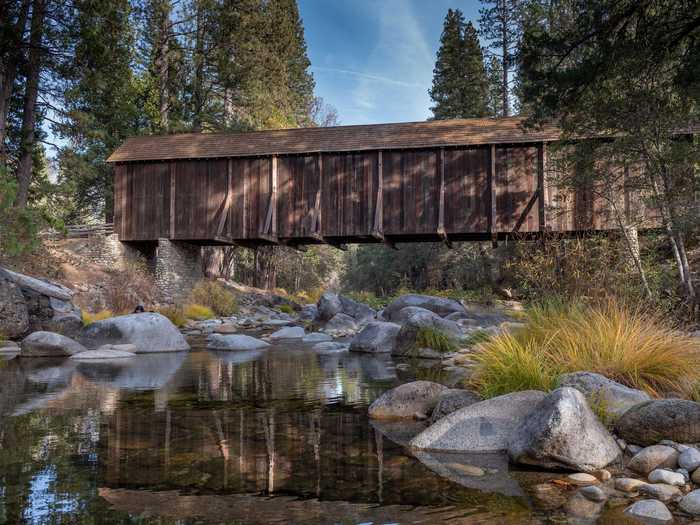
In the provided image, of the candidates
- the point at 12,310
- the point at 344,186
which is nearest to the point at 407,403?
the point at 12,310

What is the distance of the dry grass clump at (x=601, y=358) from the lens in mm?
4805

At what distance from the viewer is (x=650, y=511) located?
273 cm

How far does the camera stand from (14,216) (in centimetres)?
1079

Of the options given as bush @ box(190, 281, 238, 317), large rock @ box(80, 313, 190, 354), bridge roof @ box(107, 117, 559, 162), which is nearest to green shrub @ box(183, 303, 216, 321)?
bush @ box(190, 281, 238, 317)

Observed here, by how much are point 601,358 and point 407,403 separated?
5.49 ft

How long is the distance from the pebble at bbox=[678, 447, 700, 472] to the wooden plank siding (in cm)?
1415

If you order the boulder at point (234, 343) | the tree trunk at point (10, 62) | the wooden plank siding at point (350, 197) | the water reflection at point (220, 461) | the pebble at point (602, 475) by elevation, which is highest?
the tree trunk at point (10, 62)

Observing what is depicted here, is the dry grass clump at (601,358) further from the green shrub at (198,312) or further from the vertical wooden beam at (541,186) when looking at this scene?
the green shrub at (198,312)

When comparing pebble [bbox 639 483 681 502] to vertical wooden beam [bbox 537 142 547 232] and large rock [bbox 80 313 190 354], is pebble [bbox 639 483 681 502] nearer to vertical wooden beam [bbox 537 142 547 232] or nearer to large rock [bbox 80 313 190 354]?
large rock [bbox 80 313 190 354]

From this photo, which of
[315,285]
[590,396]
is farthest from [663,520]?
[315,285]

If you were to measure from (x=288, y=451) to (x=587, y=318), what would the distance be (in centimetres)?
339

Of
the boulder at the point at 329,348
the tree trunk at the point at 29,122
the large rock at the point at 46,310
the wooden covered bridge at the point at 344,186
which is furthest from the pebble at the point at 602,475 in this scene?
the tree trunk at the point at 29,122

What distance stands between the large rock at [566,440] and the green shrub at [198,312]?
1400cm

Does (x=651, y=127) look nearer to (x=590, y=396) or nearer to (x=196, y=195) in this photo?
(x=590, y=396)
